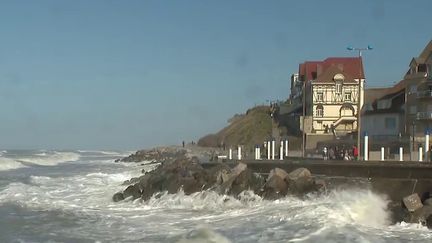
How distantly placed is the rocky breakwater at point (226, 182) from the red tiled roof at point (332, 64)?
45157 millimetres

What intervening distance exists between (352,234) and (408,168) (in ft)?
23.7

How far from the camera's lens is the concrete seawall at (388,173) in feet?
68.2

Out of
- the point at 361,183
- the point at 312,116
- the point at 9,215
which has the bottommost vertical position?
the point at 9,215

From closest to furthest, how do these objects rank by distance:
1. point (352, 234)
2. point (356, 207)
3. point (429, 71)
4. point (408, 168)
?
point (352, 234)
point (356, 207)
point (408, 168)
point (429, 71)

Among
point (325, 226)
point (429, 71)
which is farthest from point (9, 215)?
point (429, 71)

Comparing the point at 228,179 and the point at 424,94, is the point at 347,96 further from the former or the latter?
the point at 228,179

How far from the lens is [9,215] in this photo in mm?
21484

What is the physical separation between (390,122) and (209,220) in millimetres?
34896

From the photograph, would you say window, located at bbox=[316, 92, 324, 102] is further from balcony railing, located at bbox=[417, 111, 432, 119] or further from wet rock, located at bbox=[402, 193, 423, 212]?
wet rock, located at bbox=[402, 193, 423, 212]

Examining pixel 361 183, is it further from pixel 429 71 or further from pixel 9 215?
pixel 429 71

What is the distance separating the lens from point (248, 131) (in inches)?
3310

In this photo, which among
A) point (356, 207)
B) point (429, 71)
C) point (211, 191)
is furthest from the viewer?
point (429, 71)

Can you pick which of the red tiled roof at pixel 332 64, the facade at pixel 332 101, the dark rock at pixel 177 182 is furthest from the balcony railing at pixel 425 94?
the dark rock at pixel 177 182

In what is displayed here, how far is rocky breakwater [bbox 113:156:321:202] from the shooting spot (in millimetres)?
21609
